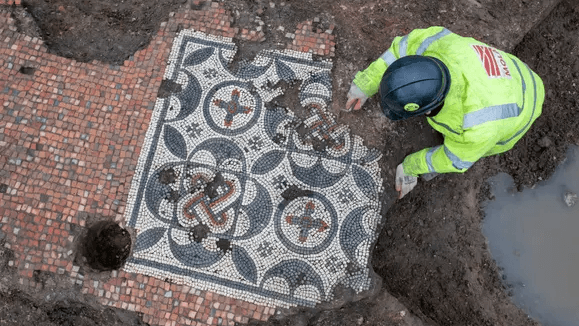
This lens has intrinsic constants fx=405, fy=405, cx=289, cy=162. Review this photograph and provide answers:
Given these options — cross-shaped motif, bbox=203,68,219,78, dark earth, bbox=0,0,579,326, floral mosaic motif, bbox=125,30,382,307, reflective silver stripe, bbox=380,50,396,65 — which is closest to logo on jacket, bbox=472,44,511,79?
reflective silver stripe, bbox=380,50,396,65

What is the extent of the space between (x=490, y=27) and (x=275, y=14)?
260 cm

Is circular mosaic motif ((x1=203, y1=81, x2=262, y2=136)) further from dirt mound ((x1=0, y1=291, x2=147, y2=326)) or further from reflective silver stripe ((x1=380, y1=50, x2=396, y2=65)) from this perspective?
dirt mound ((x1=0, y1=291, x2=147, y2=326))

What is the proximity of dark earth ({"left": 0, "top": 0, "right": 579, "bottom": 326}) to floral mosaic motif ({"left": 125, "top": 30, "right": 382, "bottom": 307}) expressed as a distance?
8.2 inches

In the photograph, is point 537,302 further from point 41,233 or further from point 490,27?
point 41,233

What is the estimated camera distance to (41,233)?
13.9 feet

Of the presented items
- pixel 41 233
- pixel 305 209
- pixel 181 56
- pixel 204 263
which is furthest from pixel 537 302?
pixel 41 233

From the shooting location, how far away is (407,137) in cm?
459

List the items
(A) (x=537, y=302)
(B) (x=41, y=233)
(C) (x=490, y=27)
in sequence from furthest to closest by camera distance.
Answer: (C) (x=490, y=27) → (A) (x=537, y=302) → (B) (x=41, y=233)

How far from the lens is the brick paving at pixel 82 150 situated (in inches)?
164

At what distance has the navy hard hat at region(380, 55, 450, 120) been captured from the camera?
307 cm

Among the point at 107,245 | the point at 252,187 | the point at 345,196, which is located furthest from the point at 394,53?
the point at 107,245

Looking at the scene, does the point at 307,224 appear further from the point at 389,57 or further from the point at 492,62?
the point at 492,62

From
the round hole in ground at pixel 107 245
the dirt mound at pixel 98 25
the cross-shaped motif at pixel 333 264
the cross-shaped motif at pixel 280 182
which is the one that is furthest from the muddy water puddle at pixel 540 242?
the dirt mound at pixel 98 25

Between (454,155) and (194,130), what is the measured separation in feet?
8.99
